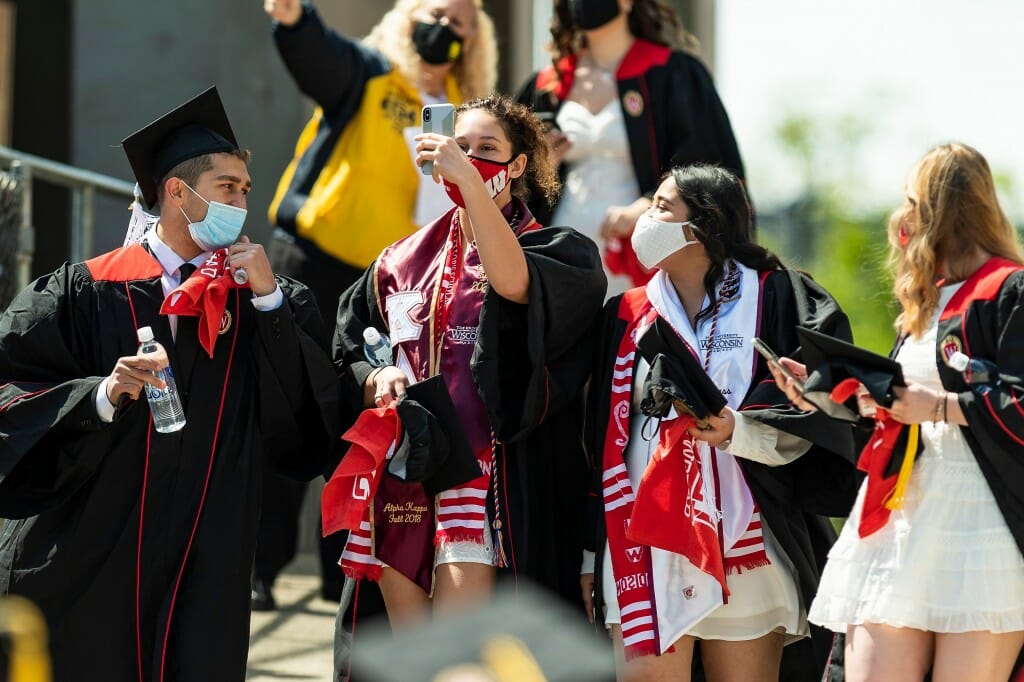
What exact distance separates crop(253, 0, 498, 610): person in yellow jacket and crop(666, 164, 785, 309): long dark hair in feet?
5.78

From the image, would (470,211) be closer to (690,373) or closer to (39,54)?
(690,373)

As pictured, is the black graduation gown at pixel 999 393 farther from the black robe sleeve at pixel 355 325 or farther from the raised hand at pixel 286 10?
the raised hand at pixel 286 10

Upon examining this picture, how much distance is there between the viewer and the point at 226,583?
4.69 meters

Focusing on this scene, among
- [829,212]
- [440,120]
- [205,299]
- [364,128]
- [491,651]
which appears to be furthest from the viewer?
[829,212]

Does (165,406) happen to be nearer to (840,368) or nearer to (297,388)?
(297,388)

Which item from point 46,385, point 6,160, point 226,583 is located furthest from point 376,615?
point 6,160

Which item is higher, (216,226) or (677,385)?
(216,226)

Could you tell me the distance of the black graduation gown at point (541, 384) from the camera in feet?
15.9

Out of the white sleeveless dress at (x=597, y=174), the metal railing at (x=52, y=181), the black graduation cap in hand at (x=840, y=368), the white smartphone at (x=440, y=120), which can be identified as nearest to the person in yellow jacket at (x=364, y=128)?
the white sleeveless dress at (x=597, y=174)

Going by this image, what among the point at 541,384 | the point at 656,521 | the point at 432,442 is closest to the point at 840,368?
the point at 656,521

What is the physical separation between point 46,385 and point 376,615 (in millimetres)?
1247

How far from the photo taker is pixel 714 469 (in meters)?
4.83

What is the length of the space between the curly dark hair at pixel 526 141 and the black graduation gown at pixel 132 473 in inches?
35.6

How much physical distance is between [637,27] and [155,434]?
9.69ft
